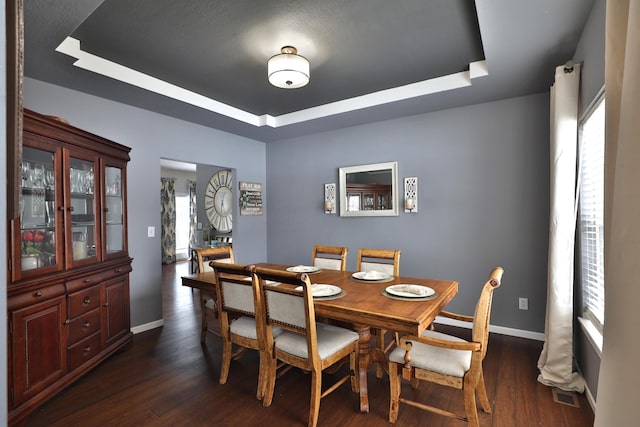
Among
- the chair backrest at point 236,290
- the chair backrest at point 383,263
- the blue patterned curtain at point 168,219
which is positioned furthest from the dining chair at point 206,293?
the blue patterned curtain at point 168,219

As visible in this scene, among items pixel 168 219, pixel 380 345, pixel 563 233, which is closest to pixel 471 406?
pixel 380 345

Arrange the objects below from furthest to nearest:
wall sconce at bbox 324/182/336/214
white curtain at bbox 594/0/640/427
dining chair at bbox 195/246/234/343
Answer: wall sconce at bbox 324/182/336/214 → dining chair at bbox 195/246/234/343 → white curtain at bbox 594/0/640/427

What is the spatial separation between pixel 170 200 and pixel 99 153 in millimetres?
5925

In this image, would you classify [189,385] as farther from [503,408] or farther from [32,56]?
[32,56]

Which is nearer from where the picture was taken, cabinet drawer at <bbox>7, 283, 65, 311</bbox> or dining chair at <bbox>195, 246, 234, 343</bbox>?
cabinet drawer at <bbox>7, 283, 65, 311</bbox>

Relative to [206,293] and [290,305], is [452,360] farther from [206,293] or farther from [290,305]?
[206,293]

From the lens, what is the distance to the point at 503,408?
204 centimetres

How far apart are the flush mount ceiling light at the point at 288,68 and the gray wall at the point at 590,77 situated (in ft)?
5.83

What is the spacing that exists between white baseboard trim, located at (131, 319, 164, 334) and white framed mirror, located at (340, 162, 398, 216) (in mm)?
2465

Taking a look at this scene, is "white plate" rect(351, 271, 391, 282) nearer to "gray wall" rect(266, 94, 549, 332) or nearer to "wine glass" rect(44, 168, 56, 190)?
"gray wall" rect(266, 94, 549, 332)

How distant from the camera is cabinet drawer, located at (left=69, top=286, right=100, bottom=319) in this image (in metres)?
2.37

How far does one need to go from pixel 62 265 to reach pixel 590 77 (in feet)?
12.1

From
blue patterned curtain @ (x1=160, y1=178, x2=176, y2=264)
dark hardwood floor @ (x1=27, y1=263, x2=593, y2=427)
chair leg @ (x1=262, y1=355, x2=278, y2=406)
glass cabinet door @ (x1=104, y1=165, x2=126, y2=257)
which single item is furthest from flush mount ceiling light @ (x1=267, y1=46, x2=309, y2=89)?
blue patterned curtain @ (x1=160, y1=178, x2=176, y2=264)

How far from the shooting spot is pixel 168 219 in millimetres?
8227
